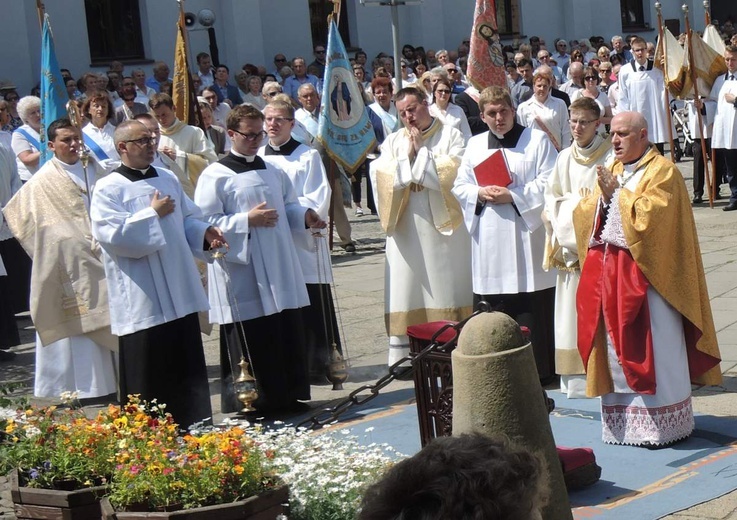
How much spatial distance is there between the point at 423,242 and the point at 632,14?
25.5m

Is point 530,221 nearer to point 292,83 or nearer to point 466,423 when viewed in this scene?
point 466,423

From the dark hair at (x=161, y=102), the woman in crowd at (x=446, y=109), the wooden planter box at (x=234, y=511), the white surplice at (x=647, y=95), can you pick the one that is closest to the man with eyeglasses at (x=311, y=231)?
the dark hair at (x=161, y=102)

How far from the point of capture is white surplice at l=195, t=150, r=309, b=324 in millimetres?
7711

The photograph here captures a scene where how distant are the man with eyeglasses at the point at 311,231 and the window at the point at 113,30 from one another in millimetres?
14314

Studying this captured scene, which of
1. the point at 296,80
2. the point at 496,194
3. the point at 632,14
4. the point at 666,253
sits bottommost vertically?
the point at 666,253

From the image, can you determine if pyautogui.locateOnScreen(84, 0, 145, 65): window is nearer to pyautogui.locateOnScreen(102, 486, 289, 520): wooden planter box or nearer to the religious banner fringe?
the religious banner fringe

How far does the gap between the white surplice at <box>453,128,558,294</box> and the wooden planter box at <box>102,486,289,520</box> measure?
3.60 metres

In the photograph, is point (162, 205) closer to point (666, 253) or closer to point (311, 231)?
point (311, 231)

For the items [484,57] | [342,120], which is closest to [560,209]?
[342,120]

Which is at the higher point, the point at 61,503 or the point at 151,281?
the point at 151,281

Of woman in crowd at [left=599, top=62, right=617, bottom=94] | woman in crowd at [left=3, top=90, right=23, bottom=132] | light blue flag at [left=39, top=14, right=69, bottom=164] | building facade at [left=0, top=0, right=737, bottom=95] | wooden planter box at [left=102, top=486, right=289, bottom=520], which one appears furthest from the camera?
building facade at [left=0, top=0, right=737, bottom=95]

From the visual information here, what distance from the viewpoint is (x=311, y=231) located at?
836 centimetres

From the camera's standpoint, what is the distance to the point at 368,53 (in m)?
26.1

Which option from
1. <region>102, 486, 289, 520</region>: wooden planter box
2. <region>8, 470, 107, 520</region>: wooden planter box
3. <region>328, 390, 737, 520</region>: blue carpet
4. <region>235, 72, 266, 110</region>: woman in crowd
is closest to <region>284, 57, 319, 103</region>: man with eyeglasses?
<region>235, 72, 266, 110</region>: woman in crowd
